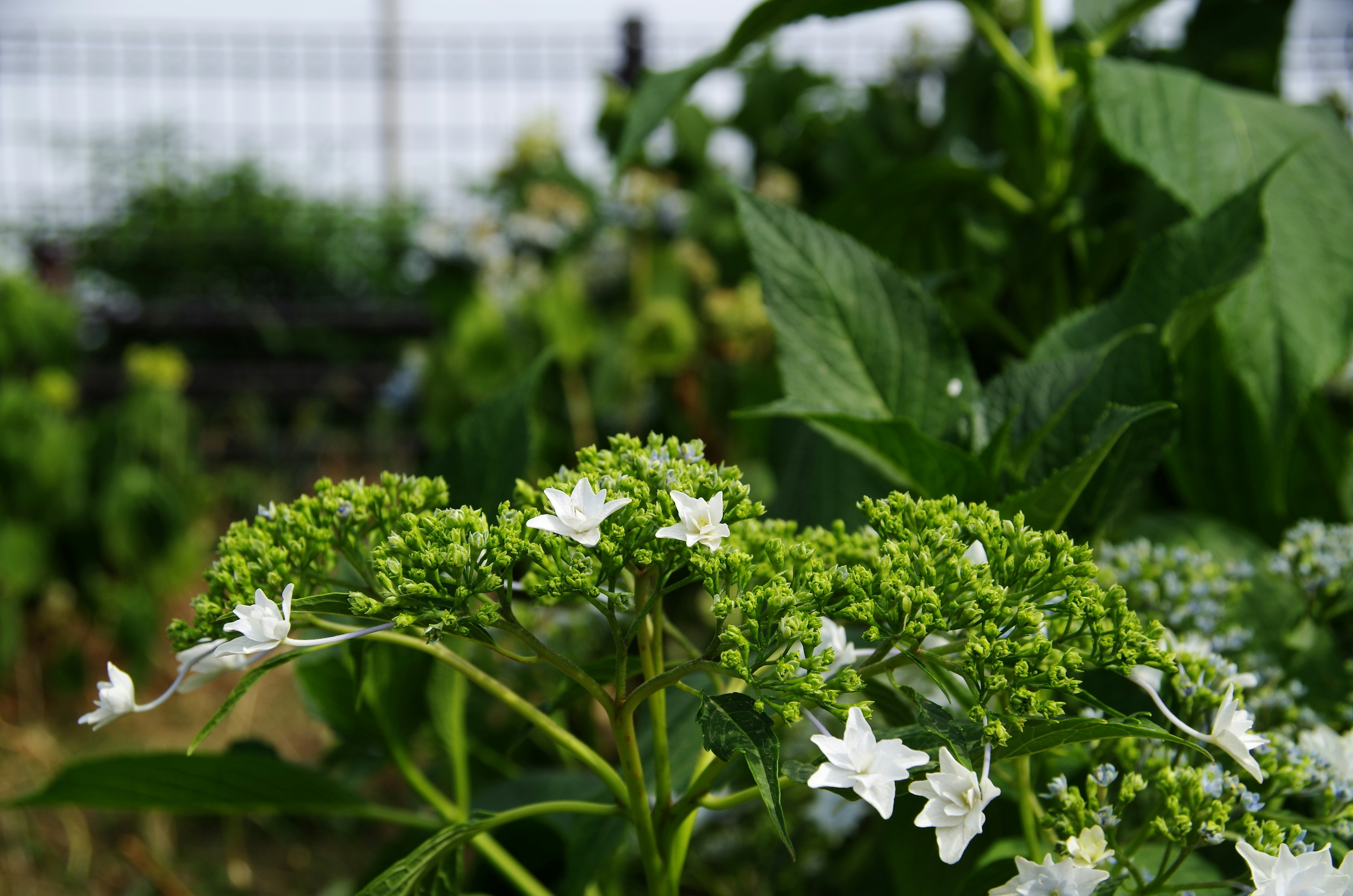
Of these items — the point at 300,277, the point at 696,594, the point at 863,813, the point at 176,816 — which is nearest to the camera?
the point at 863,813

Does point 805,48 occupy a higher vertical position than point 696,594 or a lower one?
higher

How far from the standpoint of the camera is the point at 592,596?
1.19 ft

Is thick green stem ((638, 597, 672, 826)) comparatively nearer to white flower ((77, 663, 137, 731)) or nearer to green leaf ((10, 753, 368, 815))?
white flower ((77, 663, 137, 731))

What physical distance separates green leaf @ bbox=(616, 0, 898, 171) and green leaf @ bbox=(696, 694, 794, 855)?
0.43 meters

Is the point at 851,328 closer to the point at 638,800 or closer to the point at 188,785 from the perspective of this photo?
the point at 638,800

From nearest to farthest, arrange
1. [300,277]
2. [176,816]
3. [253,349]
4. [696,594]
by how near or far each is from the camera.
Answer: [696,594], [176,816], [253,349], [300,277]

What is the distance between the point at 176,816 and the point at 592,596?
1852 millimetres

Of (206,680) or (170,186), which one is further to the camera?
(170,186)

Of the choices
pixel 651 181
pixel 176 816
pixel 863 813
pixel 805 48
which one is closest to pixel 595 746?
pixel 863 813

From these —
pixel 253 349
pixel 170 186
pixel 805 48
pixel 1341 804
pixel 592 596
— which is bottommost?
pixel 253 349

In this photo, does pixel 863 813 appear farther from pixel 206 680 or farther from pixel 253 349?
pixel 253 349

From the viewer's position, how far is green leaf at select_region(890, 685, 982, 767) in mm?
339

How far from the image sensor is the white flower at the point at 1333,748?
44cm

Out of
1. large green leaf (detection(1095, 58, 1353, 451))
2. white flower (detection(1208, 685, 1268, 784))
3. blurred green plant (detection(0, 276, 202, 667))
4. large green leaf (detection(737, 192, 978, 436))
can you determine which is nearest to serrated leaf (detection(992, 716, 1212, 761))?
white flower (detection(1208, 685, 1268, 784))
